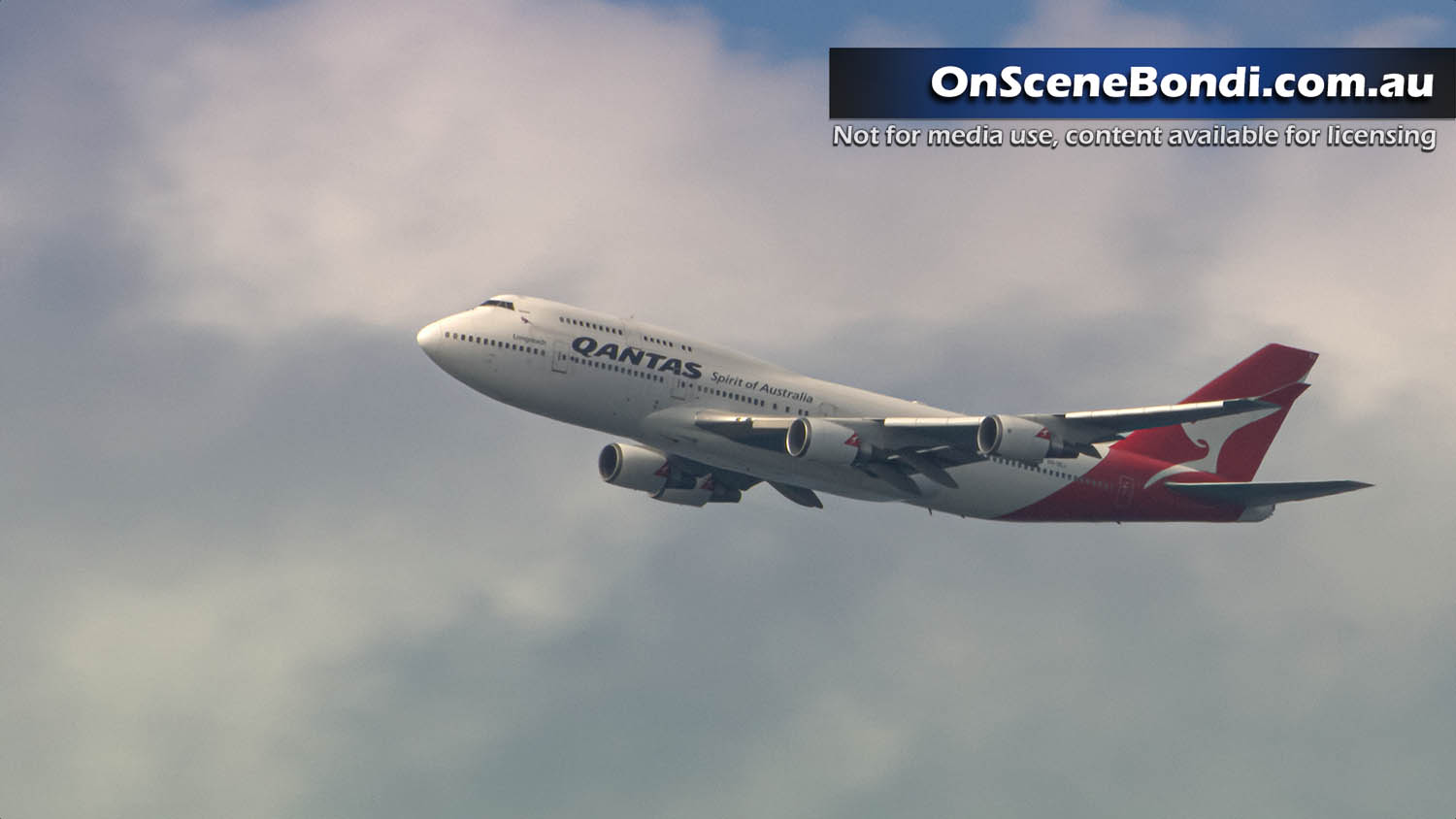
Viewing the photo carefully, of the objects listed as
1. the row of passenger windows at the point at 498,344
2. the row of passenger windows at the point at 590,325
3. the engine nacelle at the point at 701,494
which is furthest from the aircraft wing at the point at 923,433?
the engine nacelle at the point at 701,494

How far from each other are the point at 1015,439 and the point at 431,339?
22.1 metres

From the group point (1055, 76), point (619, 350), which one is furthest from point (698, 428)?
point (1055, 76)

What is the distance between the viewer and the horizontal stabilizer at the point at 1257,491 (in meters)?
62.4

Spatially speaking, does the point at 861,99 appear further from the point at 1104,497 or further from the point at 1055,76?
the point at 1104,497

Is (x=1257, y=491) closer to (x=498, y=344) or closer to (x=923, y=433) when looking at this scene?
(x=923, y=433)

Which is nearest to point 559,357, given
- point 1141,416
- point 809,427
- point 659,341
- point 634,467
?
point 659,341

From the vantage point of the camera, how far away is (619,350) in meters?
59.1

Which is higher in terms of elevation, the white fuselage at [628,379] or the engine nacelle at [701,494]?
the white fuselage at [628,379]

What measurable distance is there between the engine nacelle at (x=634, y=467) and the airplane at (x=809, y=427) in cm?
6

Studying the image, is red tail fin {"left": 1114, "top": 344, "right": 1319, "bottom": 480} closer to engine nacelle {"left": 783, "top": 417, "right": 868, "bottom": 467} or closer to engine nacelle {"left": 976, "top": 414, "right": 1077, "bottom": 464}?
engine nacelle {"left": 976, "top": 414, "right": 1077, "bottom": 464}

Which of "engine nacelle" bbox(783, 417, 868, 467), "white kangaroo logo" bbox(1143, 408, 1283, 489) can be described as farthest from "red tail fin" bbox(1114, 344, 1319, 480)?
"engine nacelle" bbox(783, 417, 868, 467)

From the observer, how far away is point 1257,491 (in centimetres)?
6662

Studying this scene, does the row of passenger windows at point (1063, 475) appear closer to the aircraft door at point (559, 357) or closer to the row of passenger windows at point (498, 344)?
the aircraft door at point (559, 357)

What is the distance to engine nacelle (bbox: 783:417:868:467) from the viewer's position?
58531mm
